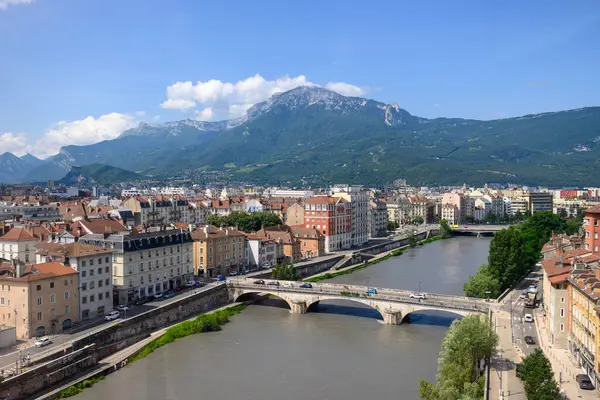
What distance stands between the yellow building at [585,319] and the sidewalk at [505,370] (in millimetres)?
2438

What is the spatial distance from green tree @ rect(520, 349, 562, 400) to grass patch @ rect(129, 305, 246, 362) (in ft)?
58.6

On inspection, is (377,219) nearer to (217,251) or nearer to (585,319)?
(217,251)

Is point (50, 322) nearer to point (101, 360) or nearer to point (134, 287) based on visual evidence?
point (101, 360)

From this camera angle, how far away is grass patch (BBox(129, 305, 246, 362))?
3000 centimetres

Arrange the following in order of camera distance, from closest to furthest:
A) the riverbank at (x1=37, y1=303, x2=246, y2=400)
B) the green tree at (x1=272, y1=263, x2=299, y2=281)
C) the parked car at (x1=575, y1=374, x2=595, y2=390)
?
Result: the parked car at (x1=575, y1=374, x2=595, y2=390)
the riverbank at (x1=37, y1=303, x2=246, y2=400)
the green tree at (x1=272, y1=263, x2=299, y2=281)

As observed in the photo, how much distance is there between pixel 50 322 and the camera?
95.7 ft

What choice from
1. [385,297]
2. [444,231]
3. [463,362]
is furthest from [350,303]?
[444,231]

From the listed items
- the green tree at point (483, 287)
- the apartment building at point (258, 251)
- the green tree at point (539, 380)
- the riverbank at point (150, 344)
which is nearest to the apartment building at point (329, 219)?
the apartment building at point (258, 251)

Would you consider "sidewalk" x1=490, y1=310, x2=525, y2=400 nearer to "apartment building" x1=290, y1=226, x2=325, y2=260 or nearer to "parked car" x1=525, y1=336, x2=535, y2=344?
"parked car" x1=525, y1=336, x2=535, y2=344

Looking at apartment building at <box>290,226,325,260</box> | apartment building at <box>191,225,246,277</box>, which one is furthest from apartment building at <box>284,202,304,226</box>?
apartment building at <box>191,225,246,277</box>

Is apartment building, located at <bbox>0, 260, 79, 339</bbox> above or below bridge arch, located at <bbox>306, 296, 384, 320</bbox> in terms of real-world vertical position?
→ above

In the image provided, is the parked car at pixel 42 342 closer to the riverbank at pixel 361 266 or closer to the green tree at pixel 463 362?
the green tree at pixel 463 362

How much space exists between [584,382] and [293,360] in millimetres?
12867

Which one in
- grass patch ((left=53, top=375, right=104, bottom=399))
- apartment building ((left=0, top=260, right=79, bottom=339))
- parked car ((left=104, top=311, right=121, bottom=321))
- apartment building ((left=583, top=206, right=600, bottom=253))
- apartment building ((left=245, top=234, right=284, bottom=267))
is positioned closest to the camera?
grass patch ((left=53, top=375, right=104, bottom=399))
